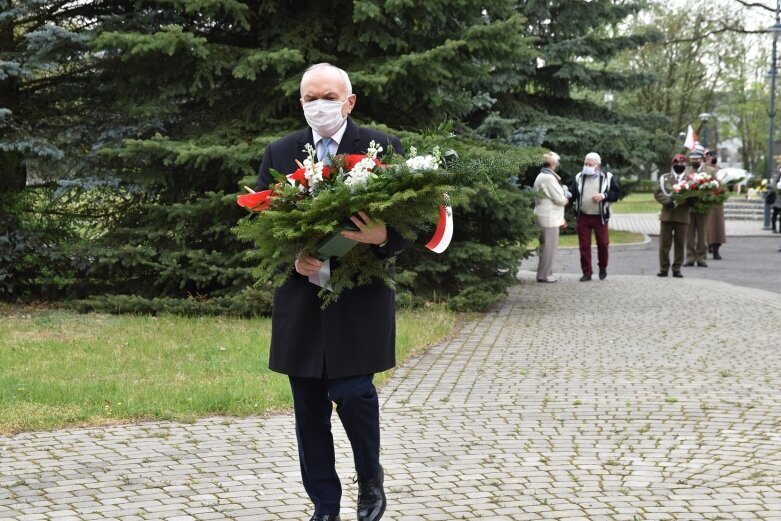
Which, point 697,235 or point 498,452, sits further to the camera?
point 697,235

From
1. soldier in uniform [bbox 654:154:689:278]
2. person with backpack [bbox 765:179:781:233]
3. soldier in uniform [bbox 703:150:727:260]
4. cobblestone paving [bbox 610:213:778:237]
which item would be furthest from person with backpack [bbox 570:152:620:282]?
cobblestone paving [bbox 610:213:778:237]

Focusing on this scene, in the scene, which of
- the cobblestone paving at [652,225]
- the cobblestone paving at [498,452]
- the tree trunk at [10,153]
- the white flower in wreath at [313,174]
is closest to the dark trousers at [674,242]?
the cobblestone paving at [498,452]

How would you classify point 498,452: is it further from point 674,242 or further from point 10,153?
point 674,242

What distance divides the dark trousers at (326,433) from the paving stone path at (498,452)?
1.21 feet

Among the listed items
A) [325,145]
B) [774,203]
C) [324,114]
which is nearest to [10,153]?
[325,145]

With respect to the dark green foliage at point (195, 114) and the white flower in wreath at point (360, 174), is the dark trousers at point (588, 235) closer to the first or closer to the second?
the dark green foliage at point (195, 114)

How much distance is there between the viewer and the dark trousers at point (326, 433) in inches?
178

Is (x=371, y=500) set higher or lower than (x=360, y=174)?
lower

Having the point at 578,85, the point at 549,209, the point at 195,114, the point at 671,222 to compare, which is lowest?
the point at 671,222

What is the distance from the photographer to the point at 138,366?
349 inches

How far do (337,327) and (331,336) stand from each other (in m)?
0.04

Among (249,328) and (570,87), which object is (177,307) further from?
(570,87)

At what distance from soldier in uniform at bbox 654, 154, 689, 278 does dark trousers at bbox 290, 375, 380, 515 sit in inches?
566

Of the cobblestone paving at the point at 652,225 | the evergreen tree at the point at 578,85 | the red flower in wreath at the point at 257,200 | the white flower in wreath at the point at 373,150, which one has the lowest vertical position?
the cobblestone paving at the point at 652,225
